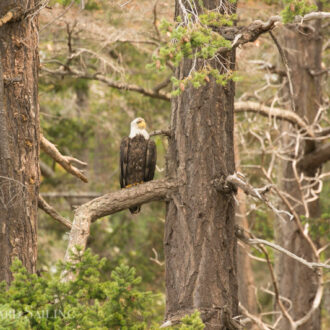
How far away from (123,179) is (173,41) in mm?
2979

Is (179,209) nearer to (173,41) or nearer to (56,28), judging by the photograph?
(173,41)

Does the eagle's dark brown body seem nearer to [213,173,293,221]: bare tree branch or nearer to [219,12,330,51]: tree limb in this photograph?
[213,173,293,221]: bare tree branch

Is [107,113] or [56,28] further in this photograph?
[107,113]

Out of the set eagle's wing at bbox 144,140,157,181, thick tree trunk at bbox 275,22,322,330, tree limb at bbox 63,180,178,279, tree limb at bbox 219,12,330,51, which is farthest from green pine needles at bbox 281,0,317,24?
thick tree trunk at bbox 275,22,322,330

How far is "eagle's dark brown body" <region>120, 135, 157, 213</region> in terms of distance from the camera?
6.79 m

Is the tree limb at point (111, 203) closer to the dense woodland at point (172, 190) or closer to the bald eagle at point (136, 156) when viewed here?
the dense woodland at point (172, 190)

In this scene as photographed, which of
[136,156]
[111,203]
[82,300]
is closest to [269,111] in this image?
[136,156]

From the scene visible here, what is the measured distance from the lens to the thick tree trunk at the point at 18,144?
5.14 meters

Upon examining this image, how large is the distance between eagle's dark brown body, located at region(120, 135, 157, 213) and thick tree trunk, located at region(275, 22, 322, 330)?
3.16m

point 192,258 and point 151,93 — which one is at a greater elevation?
point 151,93

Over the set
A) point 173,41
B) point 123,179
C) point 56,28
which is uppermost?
point 56,28

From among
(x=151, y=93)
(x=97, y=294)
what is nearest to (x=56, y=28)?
(x=151, y=93)

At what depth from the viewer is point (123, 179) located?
7234 mm

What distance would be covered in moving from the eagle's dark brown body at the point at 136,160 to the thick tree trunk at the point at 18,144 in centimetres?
171
